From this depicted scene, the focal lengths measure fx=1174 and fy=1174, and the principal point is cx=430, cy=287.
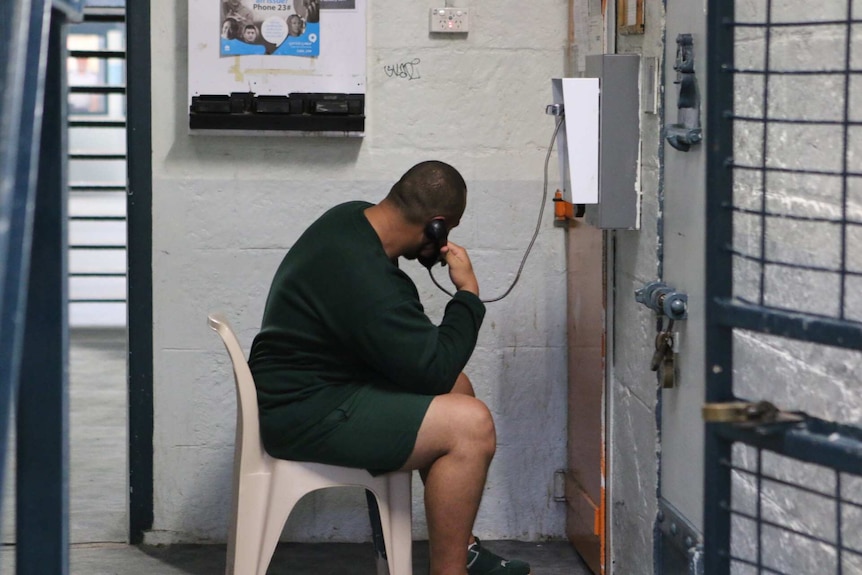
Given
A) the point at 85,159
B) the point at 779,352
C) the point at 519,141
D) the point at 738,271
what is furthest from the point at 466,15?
the point at 85,159

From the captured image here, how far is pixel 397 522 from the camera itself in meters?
2.72

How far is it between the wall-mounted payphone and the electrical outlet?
76 centimetres

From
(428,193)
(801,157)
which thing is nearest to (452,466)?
(428,193)

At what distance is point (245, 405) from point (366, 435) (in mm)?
295

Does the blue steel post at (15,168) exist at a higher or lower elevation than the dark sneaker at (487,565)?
higher

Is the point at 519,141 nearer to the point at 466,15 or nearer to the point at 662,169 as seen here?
the point at 466,15

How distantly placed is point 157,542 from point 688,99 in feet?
7.15

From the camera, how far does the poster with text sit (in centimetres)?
342

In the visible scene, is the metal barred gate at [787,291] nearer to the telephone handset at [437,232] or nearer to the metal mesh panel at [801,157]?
the metal mesh panel at [801,157]

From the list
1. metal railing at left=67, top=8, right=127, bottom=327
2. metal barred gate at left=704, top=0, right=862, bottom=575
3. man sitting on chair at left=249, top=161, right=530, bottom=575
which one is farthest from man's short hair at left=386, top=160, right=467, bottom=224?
metal railing at left=67, top=8, right=127, bottom=327

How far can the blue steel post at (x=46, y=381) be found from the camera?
1.51m

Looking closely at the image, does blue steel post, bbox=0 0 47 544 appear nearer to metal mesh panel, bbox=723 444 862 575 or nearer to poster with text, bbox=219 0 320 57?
metal mesh panel, bbox=723 444 862 575

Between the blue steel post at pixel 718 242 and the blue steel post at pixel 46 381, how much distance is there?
0.81 m

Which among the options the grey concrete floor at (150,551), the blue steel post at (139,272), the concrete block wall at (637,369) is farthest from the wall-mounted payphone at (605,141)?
the blue steel post at (139,272)
